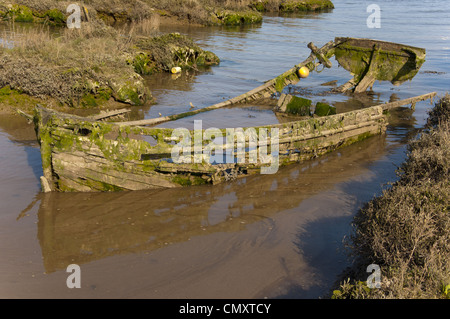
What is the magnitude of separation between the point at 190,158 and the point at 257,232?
1.95 m

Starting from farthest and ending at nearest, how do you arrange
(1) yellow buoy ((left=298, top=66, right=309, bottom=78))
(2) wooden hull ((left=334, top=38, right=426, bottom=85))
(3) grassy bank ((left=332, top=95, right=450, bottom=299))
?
(2) wooden hull ((left=334, top=38, right=426, bottom=85))
(1) yellow buoy ((left=298, top=66, right=309, bottom=78))
(3) grassy bank ((left=332, top=95, right=450, bottom=299))

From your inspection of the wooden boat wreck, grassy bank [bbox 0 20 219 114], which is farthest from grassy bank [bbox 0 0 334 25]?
the wooden boat wreck

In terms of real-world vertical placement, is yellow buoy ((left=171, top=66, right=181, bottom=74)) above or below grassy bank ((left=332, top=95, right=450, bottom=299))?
above

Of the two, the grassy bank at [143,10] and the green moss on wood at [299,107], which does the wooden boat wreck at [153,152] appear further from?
the grassy bank at [143,10]

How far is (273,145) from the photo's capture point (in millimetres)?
8906

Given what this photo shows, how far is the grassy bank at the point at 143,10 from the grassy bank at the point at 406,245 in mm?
22433

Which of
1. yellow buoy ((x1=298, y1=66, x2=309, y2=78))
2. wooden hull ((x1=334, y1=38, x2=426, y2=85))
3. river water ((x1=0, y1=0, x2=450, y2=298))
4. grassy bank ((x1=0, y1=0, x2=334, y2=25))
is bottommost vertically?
river water ((x1=0, y1=0, x2=450, y2=298))

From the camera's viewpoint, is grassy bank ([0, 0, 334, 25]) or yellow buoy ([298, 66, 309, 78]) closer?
yellow buoy ([298, 66, 309, 78])

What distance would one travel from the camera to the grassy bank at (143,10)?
2606 cm

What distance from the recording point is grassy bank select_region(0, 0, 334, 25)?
85.5ft

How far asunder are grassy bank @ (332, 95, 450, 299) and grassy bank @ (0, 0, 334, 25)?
73.6ft

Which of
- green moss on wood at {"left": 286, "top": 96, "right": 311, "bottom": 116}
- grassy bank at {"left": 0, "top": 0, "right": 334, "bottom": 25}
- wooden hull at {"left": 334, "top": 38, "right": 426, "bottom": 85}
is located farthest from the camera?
grassy bank at {"left": 0, "top": 0, "right": 334, "bottom": 25}

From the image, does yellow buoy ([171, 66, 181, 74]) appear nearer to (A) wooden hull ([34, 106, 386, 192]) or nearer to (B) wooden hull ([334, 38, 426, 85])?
(B) wooden hull ([334, 38, 426, 85])

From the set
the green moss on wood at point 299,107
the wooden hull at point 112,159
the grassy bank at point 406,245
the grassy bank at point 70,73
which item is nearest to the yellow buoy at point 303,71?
the green moss on wood at point 299,107
